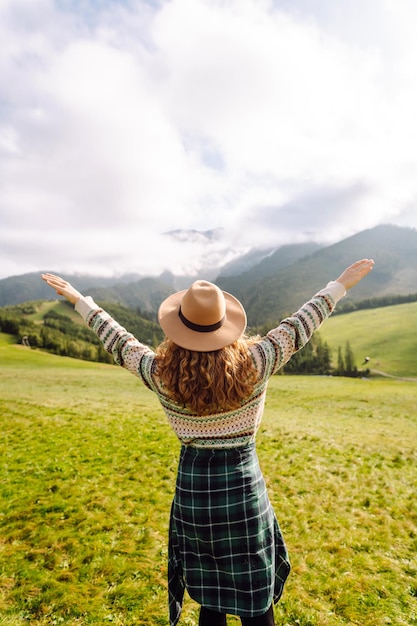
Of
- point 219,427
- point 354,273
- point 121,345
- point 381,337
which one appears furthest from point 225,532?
point 381,337

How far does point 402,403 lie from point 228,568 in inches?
1206

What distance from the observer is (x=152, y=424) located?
15516 mm

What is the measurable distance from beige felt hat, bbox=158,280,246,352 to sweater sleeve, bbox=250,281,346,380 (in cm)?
32

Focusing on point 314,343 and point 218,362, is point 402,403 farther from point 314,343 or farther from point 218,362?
point 314,343

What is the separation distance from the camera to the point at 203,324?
3.14 meters

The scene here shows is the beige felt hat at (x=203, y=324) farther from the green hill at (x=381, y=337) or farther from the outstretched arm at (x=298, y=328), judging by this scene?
the green hill at (x=381, y=337)

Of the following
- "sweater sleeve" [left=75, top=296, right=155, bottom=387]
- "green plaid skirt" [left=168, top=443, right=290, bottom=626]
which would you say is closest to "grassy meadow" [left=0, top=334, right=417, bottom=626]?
"green plaid skirt" [left=168, top=443, right=290, bottom=626]

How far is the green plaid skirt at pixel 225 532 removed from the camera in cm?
342

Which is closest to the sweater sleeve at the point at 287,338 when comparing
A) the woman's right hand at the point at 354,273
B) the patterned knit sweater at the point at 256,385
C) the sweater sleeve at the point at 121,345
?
the patterned knit sweater at the point at 256,385

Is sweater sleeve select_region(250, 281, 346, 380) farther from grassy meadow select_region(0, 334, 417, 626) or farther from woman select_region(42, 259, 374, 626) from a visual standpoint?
grassy meadow select_region(0, 334, 417, 626)

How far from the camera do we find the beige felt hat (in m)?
3.11

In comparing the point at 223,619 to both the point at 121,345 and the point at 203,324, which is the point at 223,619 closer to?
the point at 121,345

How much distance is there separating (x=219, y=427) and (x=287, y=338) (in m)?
1.08

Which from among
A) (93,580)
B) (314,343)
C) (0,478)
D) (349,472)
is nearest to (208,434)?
(93,580)
